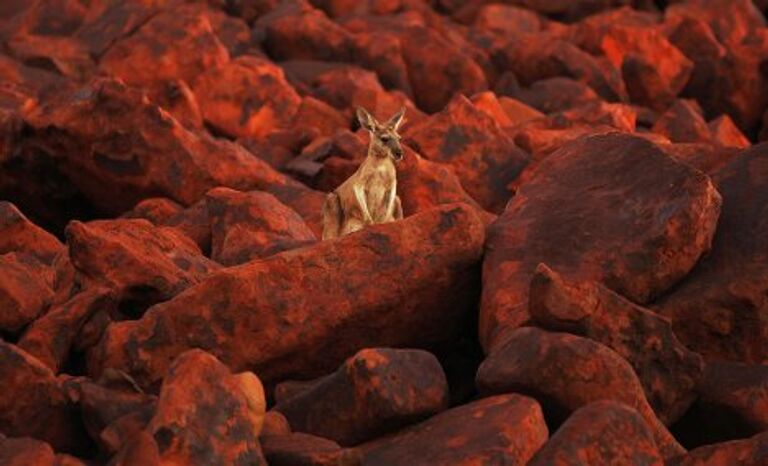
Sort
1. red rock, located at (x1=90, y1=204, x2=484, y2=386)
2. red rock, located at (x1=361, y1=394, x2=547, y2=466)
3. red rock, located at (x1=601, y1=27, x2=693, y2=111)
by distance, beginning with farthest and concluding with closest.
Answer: red rock, located at (x1=601, y1=27, x2=693, y2=111) < red rock, located at (x1=90, y1=204, x2=484, y2=386) < red rock, located at (x1=361, y1=394, x2=547, y2=466)

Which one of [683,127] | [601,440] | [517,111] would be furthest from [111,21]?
[601,440]

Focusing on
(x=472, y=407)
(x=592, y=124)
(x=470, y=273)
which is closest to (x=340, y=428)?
(x=472, y=407)

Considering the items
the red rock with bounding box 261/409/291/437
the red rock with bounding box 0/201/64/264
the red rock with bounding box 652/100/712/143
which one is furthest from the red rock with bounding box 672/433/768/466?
the red rock with bounding box 652/100/712/143

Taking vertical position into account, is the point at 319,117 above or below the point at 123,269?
below

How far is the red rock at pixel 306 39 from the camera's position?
88.2 feet

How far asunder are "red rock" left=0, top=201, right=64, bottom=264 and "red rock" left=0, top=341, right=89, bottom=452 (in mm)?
4099

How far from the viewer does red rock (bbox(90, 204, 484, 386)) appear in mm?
10500

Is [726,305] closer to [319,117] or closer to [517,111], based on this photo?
A: [319,117]

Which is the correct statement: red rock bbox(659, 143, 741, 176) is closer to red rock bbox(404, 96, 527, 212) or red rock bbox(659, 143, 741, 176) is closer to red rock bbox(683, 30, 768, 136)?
red rock bbox(404, 96, 527, 212)

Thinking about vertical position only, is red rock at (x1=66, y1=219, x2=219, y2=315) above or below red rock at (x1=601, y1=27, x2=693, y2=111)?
above

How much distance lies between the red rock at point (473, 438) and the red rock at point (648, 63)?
17.8 metres

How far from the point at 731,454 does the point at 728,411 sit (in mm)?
1045

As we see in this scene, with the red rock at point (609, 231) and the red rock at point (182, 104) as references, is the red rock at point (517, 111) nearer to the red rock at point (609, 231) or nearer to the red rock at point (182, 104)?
the red rock at point (182, 104)

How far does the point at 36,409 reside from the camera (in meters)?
9.36
